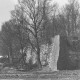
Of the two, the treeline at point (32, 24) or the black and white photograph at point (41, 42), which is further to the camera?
the treeline at point (32, 24)

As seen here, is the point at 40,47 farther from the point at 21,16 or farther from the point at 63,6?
the point at 63,6

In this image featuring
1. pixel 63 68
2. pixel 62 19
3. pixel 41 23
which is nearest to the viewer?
pixel 63 68

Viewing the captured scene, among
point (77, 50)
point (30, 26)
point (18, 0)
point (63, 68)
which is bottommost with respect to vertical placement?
point (63, 68)

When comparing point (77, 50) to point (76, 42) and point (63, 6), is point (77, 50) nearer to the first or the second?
point (76, 42)

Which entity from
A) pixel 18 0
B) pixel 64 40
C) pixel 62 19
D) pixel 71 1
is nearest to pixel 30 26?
pixel 18 0

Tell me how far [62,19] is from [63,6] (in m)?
4.08

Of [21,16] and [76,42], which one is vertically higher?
[21,16]

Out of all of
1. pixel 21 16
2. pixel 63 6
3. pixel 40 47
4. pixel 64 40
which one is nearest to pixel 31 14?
pixel 21 16

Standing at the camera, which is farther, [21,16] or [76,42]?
[21,16]

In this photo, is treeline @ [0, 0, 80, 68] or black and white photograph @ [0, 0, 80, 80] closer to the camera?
black and white photograph @ [0, 0, 80, 80]

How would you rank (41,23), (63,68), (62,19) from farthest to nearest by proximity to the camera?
(62,19) < (41,23) < (63,68)

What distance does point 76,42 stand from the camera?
2820 cm

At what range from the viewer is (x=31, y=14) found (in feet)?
127

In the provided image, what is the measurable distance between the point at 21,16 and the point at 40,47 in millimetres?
5747
